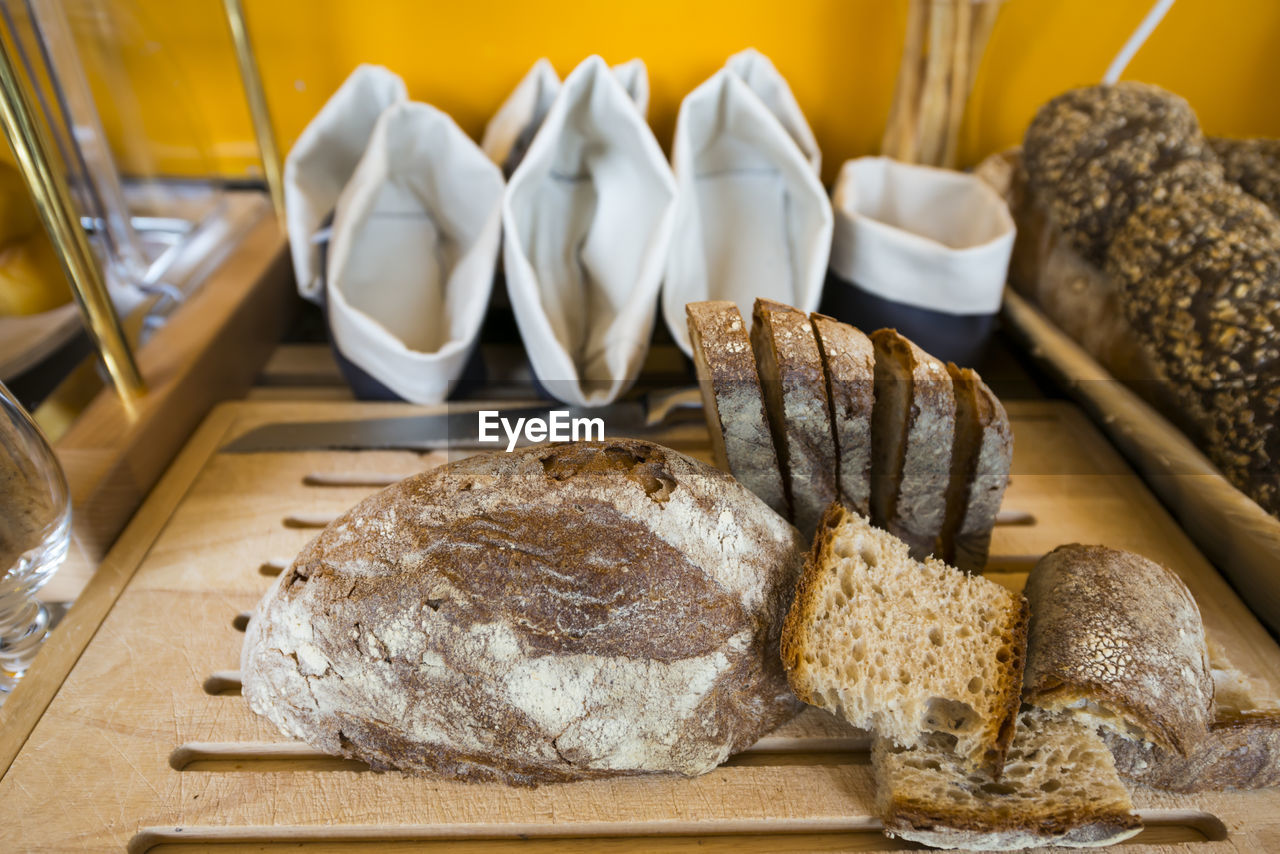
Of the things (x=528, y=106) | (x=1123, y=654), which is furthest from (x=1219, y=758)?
(x=528, y=106)

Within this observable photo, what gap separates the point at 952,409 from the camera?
801mm

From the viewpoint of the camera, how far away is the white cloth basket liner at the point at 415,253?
3.71 feet

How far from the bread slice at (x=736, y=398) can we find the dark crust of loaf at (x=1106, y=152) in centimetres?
71

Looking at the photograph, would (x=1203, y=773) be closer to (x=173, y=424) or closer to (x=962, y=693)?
(x=962, y=693)

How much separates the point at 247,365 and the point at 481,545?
84cm

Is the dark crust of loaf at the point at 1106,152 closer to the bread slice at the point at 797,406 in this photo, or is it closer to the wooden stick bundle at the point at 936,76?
the wooden stick bundle at the point at 936,76

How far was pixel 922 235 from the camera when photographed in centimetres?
129

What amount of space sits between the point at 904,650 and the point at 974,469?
0.80 feet

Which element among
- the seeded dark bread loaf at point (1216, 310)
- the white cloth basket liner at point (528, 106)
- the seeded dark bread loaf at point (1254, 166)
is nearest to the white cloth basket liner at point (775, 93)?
the white cloth basket liner at point (528, 106)

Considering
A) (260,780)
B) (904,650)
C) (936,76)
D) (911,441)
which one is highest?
(936,76)

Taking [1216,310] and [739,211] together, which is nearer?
[1216,310]

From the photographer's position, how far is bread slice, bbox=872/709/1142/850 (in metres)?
0.67

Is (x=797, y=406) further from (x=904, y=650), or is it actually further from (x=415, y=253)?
(x=415, y=253)

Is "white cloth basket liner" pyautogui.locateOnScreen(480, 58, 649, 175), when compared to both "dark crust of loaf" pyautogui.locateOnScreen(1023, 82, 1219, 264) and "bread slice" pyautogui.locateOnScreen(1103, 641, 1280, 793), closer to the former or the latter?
"dark crust of loaf" pyautogui.locateOnScreen(1023, 82, 1219, 264)
